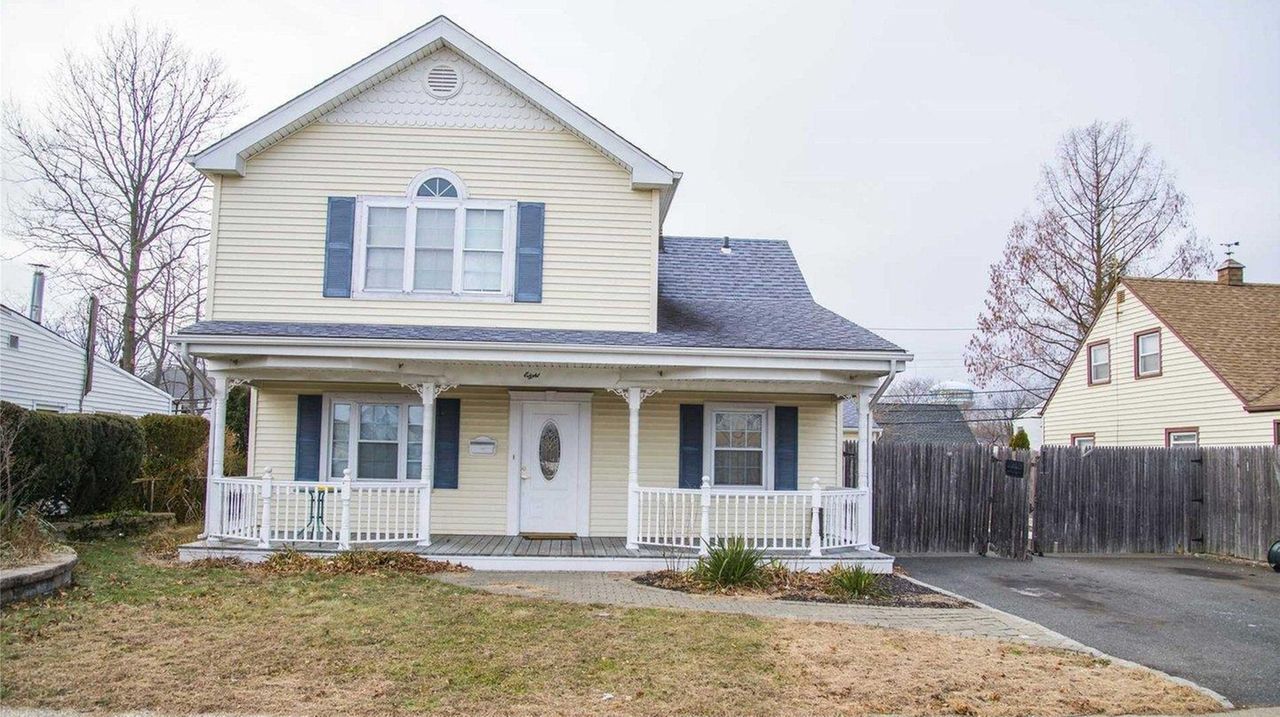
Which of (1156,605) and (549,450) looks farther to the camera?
(549,450)

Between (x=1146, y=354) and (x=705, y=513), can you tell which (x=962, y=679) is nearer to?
(x=705, y=513)

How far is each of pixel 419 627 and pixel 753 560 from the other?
4367 millimetres

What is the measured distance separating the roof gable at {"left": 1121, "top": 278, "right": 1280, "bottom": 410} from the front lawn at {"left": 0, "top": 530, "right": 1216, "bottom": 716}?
1426 centimetres

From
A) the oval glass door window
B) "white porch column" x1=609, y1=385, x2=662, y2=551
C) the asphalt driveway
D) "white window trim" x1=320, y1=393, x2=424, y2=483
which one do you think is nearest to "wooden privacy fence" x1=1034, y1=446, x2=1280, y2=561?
the asphalt driveway

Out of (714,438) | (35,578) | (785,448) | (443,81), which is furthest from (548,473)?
(35,578)

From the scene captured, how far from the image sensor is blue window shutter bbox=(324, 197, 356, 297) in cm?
1306

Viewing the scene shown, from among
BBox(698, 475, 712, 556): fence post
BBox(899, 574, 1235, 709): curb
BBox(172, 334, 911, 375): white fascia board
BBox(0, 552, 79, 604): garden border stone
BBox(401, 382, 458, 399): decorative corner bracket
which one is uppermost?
BBox(172, 334, 911, 375): white fascia board

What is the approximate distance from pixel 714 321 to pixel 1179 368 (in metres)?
13.3

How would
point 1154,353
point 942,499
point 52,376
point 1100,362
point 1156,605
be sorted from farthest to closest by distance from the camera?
point 1100,362 < point 52,376 < point 1154,353 < point 942,499 < point 1156,605

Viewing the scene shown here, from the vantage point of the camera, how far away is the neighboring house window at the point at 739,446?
13789mm

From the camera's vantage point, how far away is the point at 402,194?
524 inches

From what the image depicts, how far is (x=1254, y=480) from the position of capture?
51.4ft

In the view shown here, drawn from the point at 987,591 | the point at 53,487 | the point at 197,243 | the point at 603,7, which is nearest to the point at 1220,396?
the point at 987,591

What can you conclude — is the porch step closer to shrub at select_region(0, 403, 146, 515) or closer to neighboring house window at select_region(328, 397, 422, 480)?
neighboring house window at select_region(328, 397, 422, 480)
